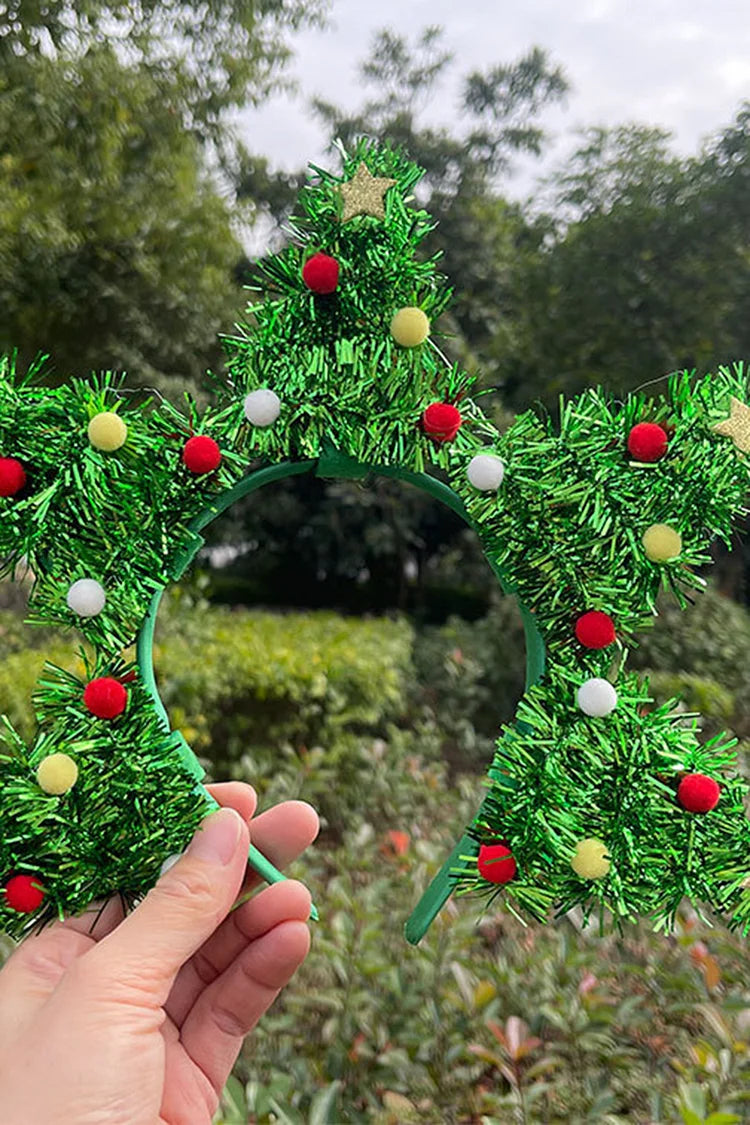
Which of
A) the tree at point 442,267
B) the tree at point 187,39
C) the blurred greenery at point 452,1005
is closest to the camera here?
the blurred greenery at point 452,1005

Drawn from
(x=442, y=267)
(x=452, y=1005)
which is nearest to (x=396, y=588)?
(x=442, y=267)

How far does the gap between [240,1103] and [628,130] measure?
6.64m

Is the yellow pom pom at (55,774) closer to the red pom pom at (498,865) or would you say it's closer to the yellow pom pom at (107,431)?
the yellow pom pom at (107,431)

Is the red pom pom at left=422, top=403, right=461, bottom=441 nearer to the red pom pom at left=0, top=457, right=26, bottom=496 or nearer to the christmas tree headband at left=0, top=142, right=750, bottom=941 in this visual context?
the christmas tree headband at left=0, top=142, right=750, bottom=941

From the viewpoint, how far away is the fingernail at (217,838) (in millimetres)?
1013

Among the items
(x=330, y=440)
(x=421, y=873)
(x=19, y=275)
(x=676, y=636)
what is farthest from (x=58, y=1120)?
(x=19, y=275)

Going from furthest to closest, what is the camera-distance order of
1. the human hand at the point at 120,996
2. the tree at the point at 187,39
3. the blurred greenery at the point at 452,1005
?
the tree at the point at 187,39 < the blurred greenery at the point at 452,1005 < the human hand at the point at 120,996

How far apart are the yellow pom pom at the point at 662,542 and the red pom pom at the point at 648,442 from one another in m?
0.08

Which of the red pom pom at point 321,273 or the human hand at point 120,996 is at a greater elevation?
the red pom pom at point 321,273

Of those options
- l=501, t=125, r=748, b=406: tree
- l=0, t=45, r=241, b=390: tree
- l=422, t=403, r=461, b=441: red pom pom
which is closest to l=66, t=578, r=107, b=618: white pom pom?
l=422, t=403, r=461, b=441: red pom pom

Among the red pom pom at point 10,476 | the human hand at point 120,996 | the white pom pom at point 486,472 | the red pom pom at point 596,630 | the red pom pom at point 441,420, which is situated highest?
the red pom pom at point 441,420

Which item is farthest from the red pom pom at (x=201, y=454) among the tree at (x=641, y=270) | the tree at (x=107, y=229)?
the tree at (x=641, y=270)

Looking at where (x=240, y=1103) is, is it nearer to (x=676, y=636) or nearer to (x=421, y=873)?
(x=421, y=873)

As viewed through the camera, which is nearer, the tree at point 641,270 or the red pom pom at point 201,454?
the red pom pom at point 201,454
